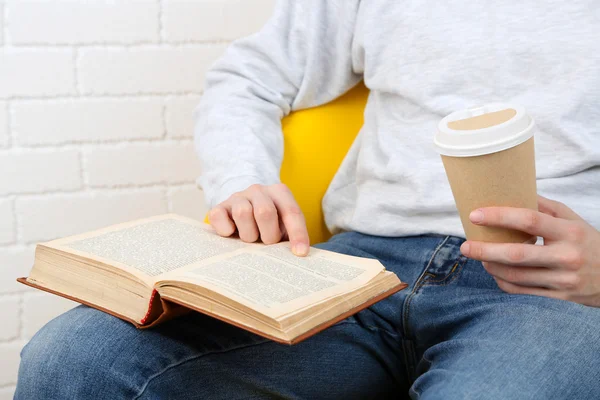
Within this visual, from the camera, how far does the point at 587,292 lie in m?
0.67

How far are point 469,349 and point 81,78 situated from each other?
1.00m

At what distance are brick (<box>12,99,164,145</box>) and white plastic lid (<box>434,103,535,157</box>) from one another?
0.88 metres

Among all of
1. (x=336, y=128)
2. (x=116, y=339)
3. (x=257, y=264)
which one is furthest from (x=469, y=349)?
(x=336, y=128)

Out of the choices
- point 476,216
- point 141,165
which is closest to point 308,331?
point 476,216

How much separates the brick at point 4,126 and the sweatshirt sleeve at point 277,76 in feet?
1.53

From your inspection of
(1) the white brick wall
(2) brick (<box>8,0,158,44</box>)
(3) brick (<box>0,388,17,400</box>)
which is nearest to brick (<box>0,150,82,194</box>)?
(1) the white brick wall

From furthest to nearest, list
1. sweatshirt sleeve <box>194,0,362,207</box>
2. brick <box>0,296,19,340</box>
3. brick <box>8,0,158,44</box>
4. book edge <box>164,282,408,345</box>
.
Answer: brick <box>0,296,19,340</box>
brick <box>8,0,158,44</box>
sweatshirt sleeve <box>194,0,362,207</box>
book edge <box>164,282,408,345</box>

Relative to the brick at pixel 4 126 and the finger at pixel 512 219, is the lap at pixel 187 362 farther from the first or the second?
the brick at pixel 4 126

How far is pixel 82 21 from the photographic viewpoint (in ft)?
4.28

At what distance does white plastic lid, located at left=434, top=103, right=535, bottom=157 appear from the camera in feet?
1.90

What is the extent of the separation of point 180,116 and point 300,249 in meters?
0.76

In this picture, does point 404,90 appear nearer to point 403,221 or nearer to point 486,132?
point 403,221

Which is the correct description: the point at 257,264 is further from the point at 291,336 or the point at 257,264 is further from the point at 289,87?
the point at 289,87

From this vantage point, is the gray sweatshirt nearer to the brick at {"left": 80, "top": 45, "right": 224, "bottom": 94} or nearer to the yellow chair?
the yellow chair
